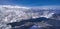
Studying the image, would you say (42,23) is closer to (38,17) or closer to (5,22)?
(38,17)

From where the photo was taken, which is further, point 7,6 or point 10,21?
point 10,21

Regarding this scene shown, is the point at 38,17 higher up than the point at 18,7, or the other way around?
the point at 18,7

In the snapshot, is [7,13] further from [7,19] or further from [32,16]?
[32,16]

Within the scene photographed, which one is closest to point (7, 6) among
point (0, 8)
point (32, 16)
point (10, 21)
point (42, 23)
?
point (0, 8)

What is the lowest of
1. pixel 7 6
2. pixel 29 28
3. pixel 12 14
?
pixel 29 28

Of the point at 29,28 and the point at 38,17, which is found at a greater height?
the point at 38,17

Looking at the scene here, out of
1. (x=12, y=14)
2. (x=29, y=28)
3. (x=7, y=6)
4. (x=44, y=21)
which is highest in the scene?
(x=7, y=6)

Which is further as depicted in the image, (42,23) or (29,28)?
(29,28)

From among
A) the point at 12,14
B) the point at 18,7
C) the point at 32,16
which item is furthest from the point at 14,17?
the point at 32,16

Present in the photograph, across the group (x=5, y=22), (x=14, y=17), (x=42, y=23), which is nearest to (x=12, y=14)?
(x=14, y=17)
